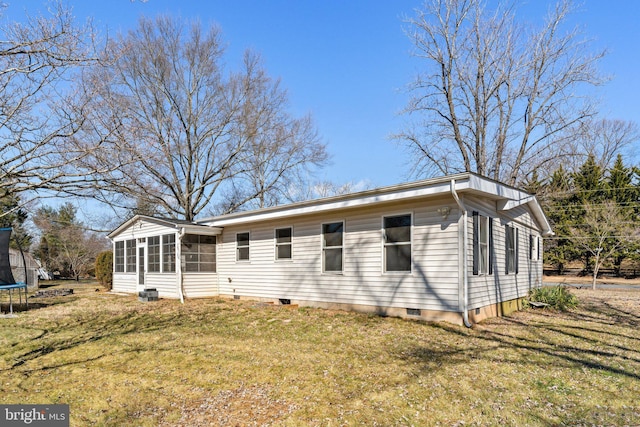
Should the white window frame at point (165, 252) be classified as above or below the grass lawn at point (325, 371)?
above

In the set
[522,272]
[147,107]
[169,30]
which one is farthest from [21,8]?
[169,30]

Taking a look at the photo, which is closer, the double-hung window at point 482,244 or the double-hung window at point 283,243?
the double-hung window at point 482,244

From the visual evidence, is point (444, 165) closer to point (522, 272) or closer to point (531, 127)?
point (531, 127)

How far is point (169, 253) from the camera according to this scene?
13.3m

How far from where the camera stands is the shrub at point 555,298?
1088 cm

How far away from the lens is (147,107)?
65.1 feet

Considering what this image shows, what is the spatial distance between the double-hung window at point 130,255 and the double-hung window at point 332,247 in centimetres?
933

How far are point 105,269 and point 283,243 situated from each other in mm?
11362

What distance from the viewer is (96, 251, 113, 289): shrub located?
17.7m

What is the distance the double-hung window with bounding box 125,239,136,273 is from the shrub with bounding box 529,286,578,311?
14510 mm

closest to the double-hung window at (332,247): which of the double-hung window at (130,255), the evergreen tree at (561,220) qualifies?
the double-hung window at (130,255)

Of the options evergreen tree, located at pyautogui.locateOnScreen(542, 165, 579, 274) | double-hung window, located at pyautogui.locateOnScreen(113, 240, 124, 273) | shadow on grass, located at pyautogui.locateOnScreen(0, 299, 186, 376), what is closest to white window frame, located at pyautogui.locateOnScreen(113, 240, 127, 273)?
double-hung window, located at pyautogui.locateOnScreen(113, 240, 124, 273)

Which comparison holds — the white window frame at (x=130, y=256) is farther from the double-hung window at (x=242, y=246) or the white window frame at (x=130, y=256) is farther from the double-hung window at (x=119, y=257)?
the double-hung window at (x=242, y=246)

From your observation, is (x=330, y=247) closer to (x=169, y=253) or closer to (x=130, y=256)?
(x=169, y=253)
